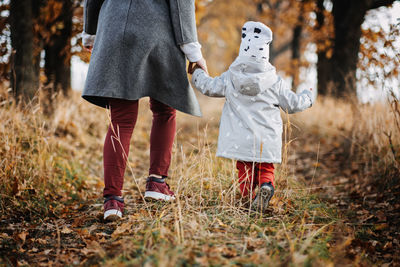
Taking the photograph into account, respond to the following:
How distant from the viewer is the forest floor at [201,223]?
1.66 m

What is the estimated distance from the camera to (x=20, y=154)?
2969mm

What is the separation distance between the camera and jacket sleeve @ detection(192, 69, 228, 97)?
7.62 ft

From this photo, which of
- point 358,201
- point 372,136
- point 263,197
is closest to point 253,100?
point 263,197

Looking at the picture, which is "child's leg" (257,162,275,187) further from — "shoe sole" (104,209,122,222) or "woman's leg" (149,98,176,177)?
"shoe sole" (104,209,122,222)

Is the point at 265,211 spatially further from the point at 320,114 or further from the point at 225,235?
the point at 320,114

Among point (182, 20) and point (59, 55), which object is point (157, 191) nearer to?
point (182, 20)

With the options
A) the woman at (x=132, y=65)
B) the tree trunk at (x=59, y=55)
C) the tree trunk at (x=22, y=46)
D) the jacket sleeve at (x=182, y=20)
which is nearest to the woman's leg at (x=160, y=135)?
the woman at (x=132, y=65)

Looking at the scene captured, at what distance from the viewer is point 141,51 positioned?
214 centimetres

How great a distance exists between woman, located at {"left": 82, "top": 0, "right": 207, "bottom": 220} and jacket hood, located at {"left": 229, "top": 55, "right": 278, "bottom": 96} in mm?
248

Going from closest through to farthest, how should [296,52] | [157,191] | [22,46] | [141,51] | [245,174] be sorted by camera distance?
[141,51], [157,191], [245,174], [22,46], [296,52]

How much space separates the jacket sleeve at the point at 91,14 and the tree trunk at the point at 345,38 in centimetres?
529

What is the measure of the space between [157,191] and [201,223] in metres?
0.53

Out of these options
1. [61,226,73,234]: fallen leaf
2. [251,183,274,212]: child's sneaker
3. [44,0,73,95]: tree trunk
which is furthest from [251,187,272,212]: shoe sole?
[44,0,73,95]: tree trunk

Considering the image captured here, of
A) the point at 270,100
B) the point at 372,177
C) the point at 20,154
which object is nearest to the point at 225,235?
the point at 270,100
